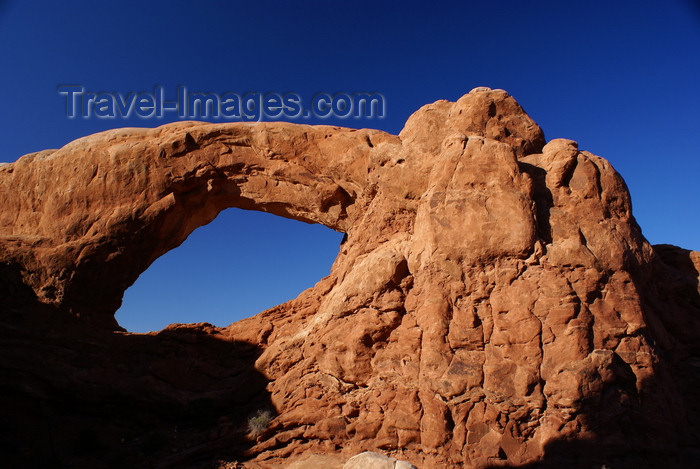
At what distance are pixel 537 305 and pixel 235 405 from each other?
254 inches

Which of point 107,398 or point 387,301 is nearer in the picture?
point 387,301

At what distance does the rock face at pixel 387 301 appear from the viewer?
826 centimetres

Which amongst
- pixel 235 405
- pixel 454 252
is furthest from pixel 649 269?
pixel 235 405

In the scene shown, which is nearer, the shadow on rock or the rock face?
the rock face

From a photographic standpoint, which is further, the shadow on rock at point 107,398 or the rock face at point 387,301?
the shadow on rock at point 107,398

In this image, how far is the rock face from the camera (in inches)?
325

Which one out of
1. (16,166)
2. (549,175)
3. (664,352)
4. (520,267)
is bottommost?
(664,352)

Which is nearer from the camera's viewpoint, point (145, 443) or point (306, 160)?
point (145, 443)

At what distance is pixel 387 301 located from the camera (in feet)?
31.1

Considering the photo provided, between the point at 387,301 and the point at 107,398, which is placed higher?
the point at 387,301

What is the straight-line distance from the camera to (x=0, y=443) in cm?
883

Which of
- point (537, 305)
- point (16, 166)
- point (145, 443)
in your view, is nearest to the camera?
point (537, 305)

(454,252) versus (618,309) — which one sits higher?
(454,252)

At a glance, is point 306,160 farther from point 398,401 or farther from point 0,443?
point 0,443
